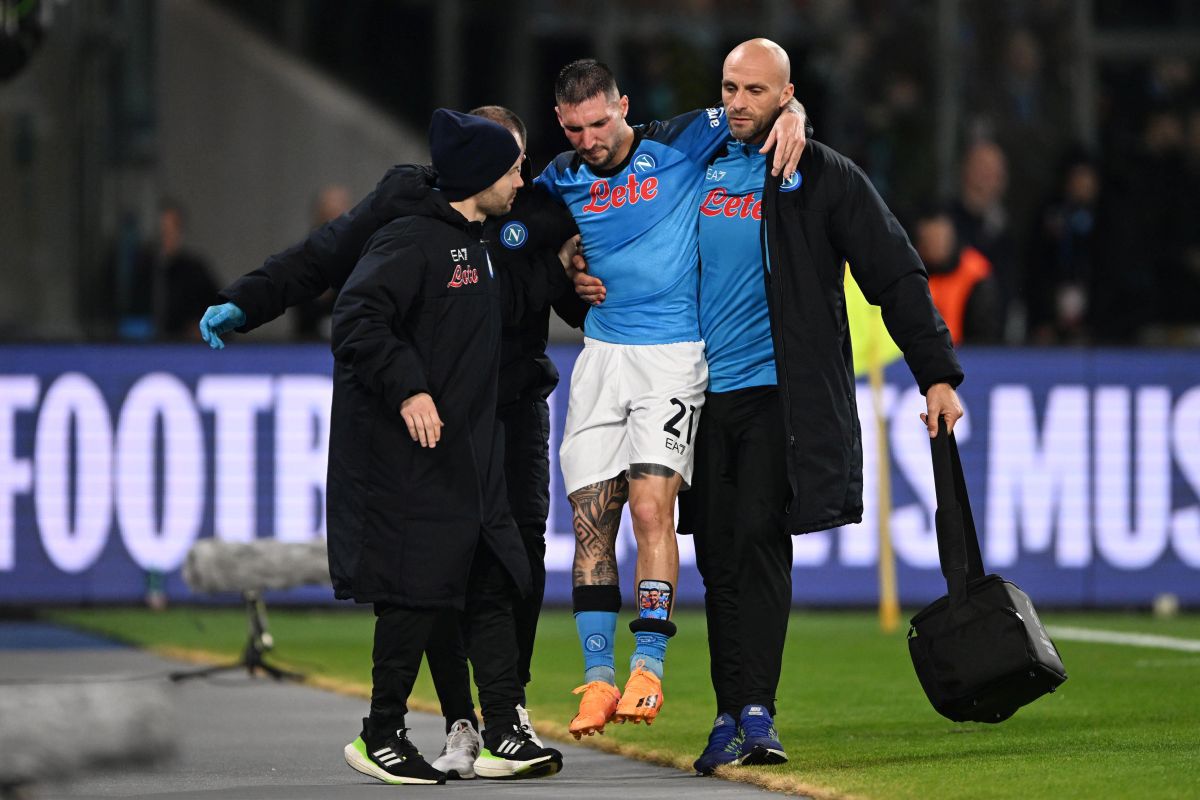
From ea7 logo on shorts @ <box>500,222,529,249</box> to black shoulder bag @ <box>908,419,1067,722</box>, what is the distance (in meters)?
1.56

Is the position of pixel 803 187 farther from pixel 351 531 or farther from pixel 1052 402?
pixel 1052 402

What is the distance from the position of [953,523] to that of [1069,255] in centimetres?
966

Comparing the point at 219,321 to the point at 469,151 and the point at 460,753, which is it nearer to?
the point at 469,151

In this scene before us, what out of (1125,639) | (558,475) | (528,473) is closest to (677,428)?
(528,473)

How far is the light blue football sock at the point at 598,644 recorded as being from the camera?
24.3ft

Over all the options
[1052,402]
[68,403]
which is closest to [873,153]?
[1052,402]

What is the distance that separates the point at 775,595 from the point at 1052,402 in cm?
728

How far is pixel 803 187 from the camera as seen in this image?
7492 mm

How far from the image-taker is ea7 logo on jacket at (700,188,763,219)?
754 centimetres

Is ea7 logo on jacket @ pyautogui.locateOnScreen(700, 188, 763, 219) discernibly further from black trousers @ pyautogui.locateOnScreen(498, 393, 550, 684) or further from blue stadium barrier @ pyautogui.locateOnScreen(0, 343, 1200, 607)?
blue stadium barrier @ pyautogui.locateOnScreen(0, 343, 1200, 607)

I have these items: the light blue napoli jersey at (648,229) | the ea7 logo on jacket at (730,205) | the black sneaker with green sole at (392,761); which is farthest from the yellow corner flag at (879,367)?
the black sneaker with green sole at (392,761)

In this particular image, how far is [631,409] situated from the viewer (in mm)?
7602

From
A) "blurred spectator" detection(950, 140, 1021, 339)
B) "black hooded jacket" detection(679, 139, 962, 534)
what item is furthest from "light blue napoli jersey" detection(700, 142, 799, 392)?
"blurred spectator" detection(950, 140, 1021, 339)

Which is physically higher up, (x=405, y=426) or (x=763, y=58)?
(x=763, y=58)
